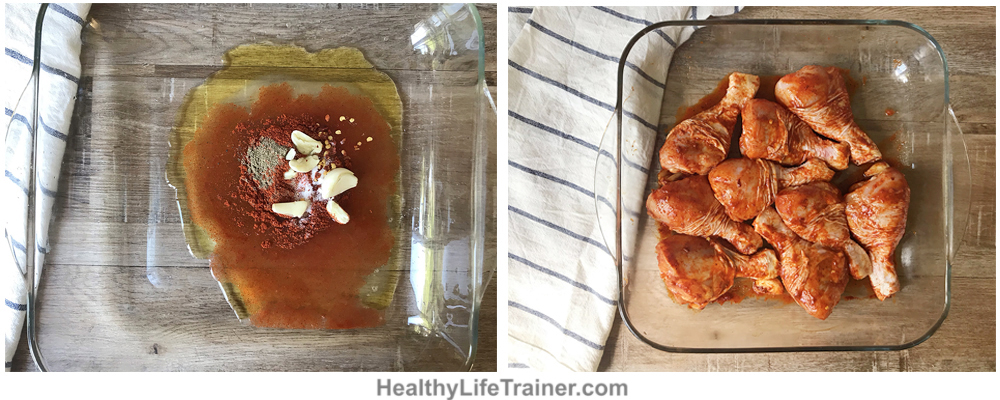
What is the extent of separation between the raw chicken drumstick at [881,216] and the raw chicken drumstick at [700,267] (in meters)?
0.19

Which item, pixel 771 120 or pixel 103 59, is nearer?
pixel 771 120

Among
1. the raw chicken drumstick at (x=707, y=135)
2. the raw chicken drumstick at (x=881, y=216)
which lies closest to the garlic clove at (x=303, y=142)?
the raw chicken drumstick at (x=707, y=135)

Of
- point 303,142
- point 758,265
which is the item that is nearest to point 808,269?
point 758,265

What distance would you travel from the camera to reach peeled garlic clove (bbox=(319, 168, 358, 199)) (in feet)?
3.50

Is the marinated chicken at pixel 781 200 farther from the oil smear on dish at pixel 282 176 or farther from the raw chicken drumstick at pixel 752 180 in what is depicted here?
the oil smear on dish at pixel 282 176

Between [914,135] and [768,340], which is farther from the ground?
[914,135]

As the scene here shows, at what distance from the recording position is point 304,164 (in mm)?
1074

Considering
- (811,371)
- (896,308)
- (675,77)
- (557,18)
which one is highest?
(557,18)

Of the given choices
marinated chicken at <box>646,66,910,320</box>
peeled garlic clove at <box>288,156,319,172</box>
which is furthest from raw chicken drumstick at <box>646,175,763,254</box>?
peeled garlic clove at <box>288,156,319,172</box>

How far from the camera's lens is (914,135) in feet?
3.37

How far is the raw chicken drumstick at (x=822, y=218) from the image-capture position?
0.98 meters

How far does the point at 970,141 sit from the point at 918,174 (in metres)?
0.17

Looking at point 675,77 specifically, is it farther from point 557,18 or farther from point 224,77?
point 224,77

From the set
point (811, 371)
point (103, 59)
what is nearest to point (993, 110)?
point (811, 371)
